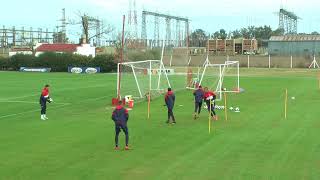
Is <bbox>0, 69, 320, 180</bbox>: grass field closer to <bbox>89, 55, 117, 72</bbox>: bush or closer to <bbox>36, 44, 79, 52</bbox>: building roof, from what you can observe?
<bbox>89, 55, 117, 72</bbox>: bush

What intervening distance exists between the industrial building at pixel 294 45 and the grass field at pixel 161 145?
9830cm

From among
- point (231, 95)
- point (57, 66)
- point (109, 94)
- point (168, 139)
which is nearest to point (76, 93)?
point (109, 94)

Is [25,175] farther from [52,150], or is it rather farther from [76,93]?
[76,93]

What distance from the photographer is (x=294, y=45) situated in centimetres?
13112

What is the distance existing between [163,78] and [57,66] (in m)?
47.5

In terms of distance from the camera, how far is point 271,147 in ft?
63.3

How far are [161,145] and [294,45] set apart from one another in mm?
116067

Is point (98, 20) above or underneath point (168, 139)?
above

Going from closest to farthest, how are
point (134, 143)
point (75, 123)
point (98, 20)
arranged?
point (134, 143) → point (75, 123) → point (98, 20)

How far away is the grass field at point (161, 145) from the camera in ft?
49.8

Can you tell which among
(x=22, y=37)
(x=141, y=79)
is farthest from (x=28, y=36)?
(x=141, y=79)

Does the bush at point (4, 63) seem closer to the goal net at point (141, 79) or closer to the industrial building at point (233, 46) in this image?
the goal net at point (141, 79)

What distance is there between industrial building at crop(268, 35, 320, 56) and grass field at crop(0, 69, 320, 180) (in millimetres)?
98300

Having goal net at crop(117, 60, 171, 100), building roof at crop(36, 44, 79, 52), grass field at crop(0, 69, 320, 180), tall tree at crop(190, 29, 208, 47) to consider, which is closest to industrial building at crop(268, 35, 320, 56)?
tall tree at crop(190, 29, 208, 47)
